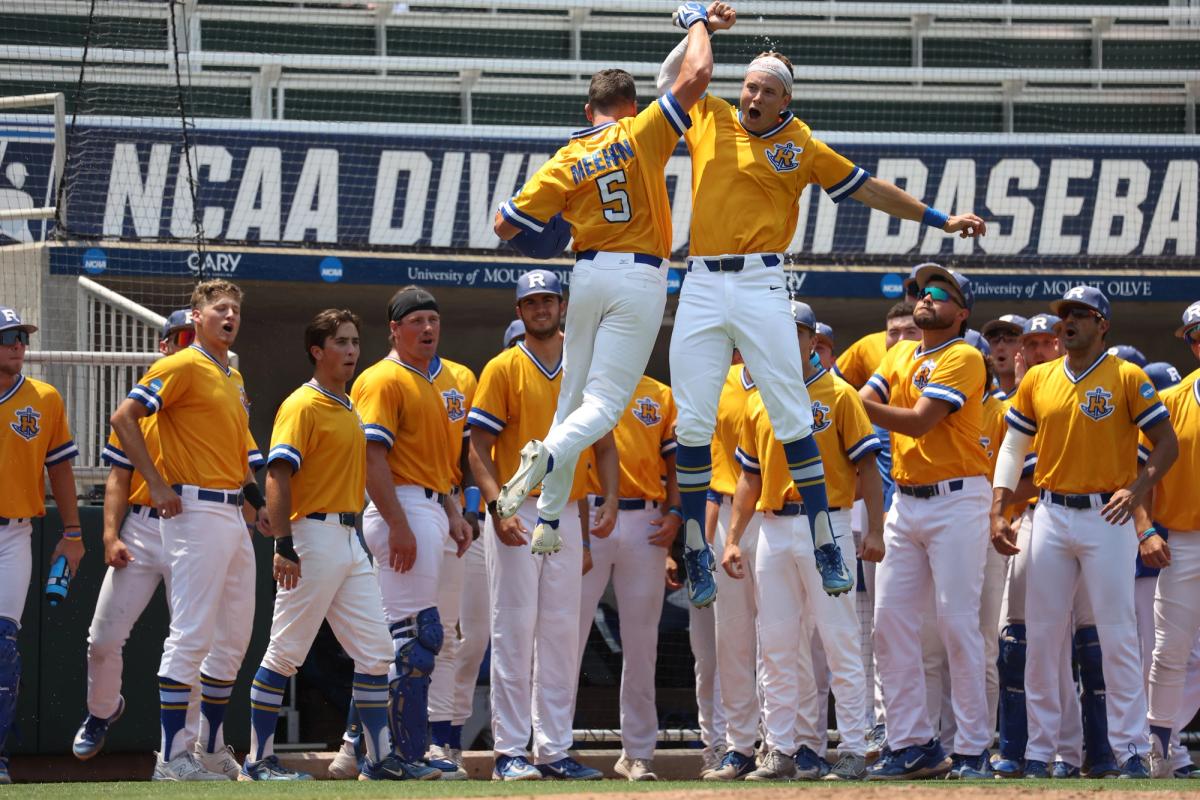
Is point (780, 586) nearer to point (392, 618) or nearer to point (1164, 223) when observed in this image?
point (392, 618)

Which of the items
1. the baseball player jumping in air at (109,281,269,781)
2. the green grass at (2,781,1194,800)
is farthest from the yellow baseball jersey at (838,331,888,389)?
the baseball player jumping in air at (109,281,269,781)

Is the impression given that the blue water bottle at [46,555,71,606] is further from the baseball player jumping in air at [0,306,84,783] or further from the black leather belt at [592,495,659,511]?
the black leather belt at [592,495,659,511]

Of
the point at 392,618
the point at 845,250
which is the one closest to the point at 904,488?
the point at 392,618

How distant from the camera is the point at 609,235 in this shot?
5.36 meters

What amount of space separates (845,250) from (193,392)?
5717 millimetres

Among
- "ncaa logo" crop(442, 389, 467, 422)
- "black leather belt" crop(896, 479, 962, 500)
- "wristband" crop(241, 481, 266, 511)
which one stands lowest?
"wristband" crop(241, 481, 266, 511)

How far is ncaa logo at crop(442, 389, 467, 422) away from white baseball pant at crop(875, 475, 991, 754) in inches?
78.4

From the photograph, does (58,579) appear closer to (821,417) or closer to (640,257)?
(640,257)

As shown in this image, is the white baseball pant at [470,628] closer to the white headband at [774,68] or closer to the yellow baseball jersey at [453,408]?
the yellow baseball jersey at [453,408]

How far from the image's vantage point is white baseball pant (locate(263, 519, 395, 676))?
6285 mm

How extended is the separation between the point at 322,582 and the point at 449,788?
1.09 meters

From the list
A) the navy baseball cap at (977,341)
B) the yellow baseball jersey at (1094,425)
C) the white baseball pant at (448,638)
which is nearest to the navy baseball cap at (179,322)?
the white baseball pant at (448,638)

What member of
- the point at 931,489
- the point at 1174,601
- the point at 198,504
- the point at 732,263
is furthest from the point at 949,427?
the point at 198,504

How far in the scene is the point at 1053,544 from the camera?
22.0 ft
